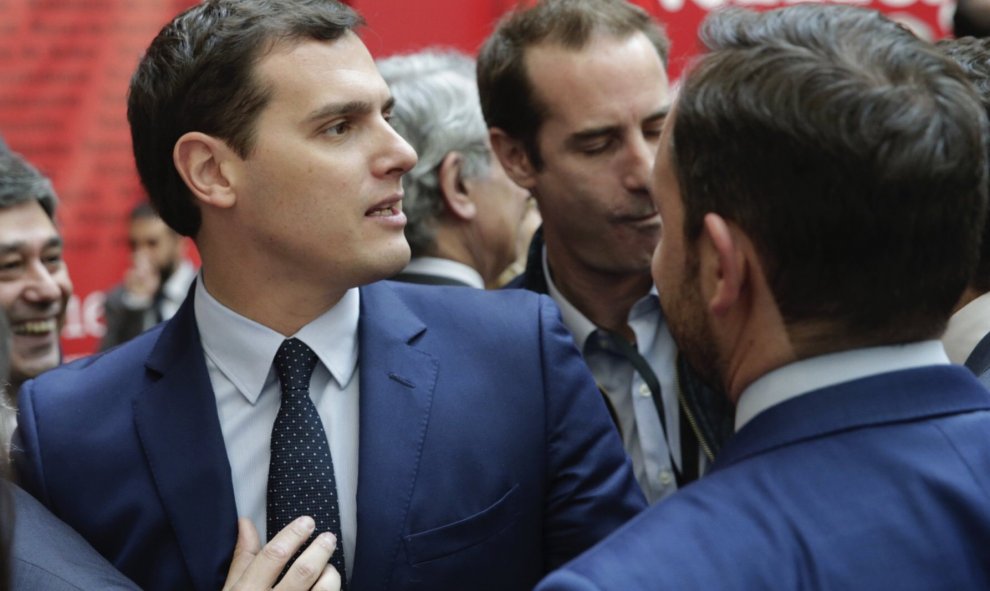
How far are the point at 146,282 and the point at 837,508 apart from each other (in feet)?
22.7

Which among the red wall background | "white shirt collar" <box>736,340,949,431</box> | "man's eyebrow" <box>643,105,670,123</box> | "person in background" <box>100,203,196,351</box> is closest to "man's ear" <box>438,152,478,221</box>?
"man's eyebrow" <box>643,105,670,123</box>

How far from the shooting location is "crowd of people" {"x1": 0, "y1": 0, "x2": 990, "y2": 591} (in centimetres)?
148

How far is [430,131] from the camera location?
3307mm

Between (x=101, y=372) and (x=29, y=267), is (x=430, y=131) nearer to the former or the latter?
(x=29, y=267)

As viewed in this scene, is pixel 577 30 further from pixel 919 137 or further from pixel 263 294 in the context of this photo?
pixel 919 137

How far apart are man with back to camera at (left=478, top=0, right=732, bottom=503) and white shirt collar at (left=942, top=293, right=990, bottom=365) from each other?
717 mm

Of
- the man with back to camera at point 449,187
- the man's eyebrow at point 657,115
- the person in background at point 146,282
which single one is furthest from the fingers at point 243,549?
the person in background at point 146,282

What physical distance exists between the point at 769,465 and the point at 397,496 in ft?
2.56

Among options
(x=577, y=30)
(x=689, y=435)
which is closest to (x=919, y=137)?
(x=689, y=435)

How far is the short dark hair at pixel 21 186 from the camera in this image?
10.9 feet

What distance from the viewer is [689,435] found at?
2.80m

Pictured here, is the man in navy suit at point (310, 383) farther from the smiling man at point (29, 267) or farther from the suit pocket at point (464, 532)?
the smiling man at point (29, 267)

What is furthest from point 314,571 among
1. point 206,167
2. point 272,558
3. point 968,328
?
point 968,328

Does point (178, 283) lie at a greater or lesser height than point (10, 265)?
lesser
